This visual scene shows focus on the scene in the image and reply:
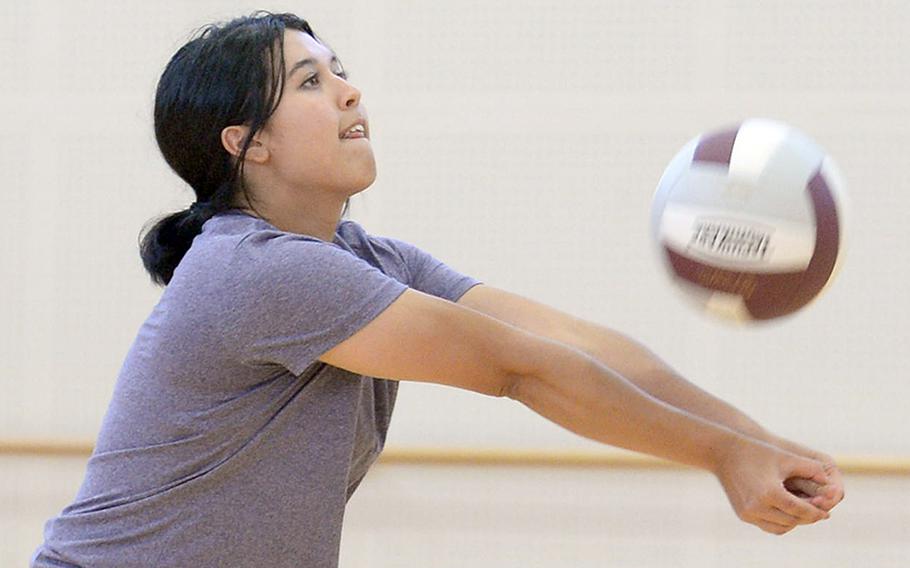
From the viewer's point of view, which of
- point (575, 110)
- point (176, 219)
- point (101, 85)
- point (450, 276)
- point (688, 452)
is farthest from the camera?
point (101, 85)

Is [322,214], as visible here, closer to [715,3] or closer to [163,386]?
[163,386]

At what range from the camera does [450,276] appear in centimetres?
193

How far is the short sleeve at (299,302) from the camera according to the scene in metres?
1.51

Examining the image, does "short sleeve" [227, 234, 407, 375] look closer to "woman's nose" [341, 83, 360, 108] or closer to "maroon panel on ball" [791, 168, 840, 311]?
"woman's nose" [341, 83, 360, 108]

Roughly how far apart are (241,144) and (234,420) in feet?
1.26

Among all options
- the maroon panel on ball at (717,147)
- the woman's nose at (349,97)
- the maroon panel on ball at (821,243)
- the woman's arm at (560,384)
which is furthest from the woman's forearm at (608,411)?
the woman's nose at (349,97)

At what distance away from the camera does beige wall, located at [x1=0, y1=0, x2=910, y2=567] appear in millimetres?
2824

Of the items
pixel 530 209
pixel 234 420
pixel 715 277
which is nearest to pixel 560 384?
pixel 715 277

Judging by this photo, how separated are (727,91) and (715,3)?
197 mm

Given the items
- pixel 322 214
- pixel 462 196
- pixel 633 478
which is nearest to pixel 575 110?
pixel 462 196

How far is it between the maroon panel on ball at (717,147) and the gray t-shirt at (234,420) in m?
0.48

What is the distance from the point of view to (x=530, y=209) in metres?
2.95

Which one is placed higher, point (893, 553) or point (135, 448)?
point (135, 448)

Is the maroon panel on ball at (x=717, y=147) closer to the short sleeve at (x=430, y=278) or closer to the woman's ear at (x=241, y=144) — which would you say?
the short sleeve at (x=430, y=278)
